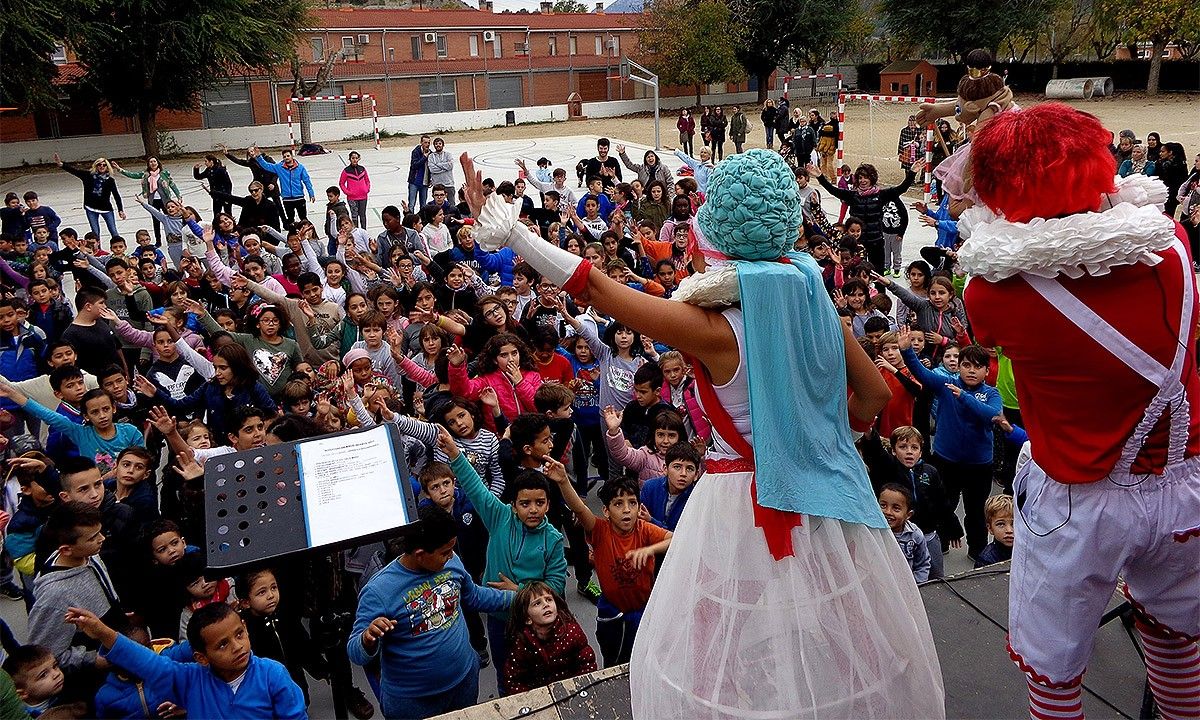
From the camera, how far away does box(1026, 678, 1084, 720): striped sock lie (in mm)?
→ 2176

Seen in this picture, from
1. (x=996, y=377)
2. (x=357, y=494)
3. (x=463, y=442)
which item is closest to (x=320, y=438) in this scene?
(x=357, y=494)

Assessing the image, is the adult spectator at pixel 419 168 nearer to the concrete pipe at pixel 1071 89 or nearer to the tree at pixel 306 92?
the tree at pixel 306 92

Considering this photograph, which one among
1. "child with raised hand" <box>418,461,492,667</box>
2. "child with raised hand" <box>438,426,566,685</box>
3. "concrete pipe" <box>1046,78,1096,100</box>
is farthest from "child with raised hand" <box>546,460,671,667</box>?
"concrete pipe" <box>1046,78,1096,100</box>

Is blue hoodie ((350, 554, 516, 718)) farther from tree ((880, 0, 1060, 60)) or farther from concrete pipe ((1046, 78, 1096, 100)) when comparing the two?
tree ((880, 0, 1060, 60))

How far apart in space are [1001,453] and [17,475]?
5676 mm

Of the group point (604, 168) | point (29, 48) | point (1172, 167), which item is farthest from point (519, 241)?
point (29, 48)

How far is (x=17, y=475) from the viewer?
14.2ft

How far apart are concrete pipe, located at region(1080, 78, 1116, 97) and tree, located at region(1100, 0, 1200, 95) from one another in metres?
1.35

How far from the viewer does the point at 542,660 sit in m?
3.50

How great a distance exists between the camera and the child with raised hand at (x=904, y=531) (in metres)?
4.02

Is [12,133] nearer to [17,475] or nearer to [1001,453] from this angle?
[17,475]

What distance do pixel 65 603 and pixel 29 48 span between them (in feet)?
88.0

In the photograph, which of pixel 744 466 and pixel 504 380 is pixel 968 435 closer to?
pixel 504 380

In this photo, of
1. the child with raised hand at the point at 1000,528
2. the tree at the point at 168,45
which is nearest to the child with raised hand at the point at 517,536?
the child with raised hand at the point at 1000,528
